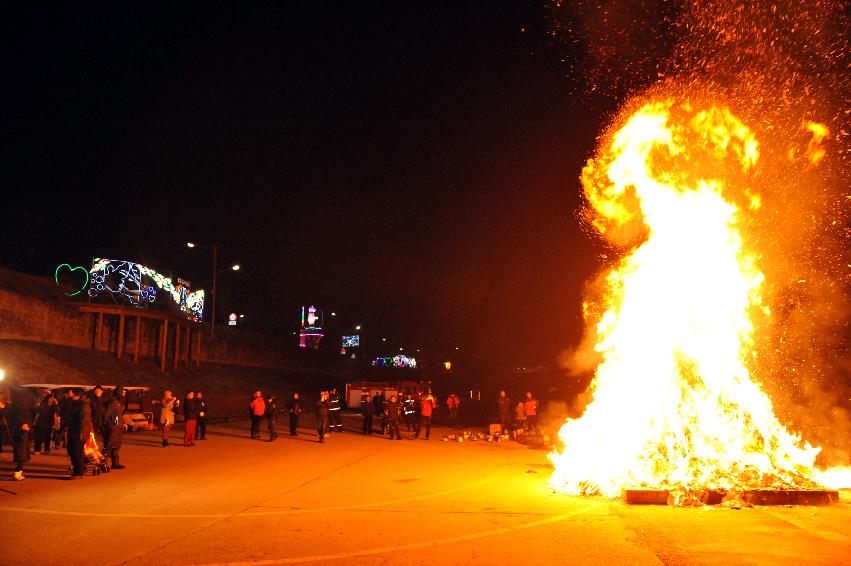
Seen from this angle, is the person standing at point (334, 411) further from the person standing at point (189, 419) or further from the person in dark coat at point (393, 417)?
the person standing at point (189, 419)

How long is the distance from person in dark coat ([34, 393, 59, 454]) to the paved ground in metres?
2.56

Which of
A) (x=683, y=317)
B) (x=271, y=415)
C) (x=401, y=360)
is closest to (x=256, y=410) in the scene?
(x=271, y=415)

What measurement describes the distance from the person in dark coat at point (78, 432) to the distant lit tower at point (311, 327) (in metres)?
83.9

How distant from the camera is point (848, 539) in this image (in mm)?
7918

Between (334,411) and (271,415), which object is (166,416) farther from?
(334,411)

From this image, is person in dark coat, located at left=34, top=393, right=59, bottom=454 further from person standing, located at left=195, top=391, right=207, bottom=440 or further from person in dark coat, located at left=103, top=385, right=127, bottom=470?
person standing, located at left=195, top=391, right=207, bottom=440

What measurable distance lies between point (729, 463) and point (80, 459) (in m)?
11.9

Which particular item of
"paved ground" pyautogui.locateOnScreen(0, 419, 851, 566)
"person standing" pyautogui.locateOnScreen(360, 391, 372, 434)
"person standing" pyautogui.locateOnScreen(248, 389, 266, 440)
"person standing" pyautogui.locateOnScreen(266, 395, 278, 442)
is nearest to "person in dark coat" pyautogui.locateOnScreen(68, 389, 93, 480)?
"paved ground" pyautogui.locateOnScreen(0, 419, 851, 566)

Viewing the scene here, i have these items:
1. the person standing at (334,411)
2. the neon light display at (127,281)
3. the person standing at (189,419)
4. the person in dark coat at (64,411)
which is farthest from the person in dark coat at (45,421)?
the neon light display at (127,281)

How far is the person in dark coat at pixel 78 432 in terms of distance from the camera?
1277 centimetres

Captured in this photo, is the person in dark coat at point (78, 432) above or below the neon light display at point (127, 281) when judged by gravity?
below

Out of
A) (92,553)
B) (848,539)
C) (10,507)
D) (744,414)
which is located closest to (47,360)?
(10,507)

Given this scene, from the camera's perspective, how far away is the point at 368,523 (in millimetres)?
8953

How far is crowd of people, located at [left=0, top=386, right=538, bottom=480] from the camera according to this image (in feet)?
42.3
